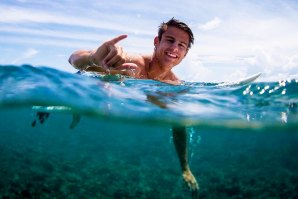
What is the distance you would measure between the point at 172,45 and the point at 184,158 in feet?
8.70

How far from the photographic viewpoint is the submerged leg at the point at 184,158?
19.6 ft

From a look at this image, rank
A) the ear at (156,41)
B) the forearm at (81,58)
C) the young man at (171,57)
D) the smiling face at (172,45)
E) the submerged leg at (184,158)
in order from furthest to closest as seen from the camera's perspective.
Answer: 1. the ear at (156,41)
2. the smiling face at (172,45)
3. the young man at (171,57)
4. the submerged leg at (184,158)
5. the forearm at (81,58)

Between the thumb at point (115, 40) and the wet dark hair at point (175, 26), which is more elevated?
the wet dark hair at point (175, 26)

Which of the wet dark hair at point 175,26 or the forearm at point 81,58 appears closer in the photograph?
the forearm at point 81,58

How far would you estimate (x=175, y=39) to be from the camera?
6598 mm

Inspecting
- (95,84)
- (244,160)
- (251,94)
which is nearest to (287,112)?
(251,94)

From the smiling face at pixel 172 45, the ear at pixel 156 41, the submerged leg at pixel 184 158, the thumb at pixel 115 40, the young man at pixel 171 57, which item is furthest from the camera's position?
the ear at pixel 156 41

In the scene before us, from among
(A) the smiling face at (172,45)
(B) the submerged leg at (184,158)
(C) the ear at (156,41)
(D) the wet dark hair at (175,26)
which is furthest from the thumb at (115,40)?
(C) the ear at (156,41)

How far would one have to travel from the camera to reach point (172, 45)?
6543mm

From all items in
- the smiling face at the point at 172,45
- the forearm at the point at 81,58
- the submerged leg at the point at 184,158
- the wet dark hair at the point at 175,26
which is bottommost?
the submerged leg at the point at 184,158

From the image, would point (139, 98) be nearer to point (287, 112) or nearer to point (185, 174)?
point (185, 174)

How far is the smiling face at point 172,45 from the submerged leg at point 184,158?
176 cm

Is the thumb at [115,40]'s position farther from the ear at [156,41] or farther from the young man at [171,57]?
the ear at [156,41]

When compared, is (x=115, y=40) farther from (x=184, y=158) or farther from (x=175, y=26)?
(x=184, y=158)
